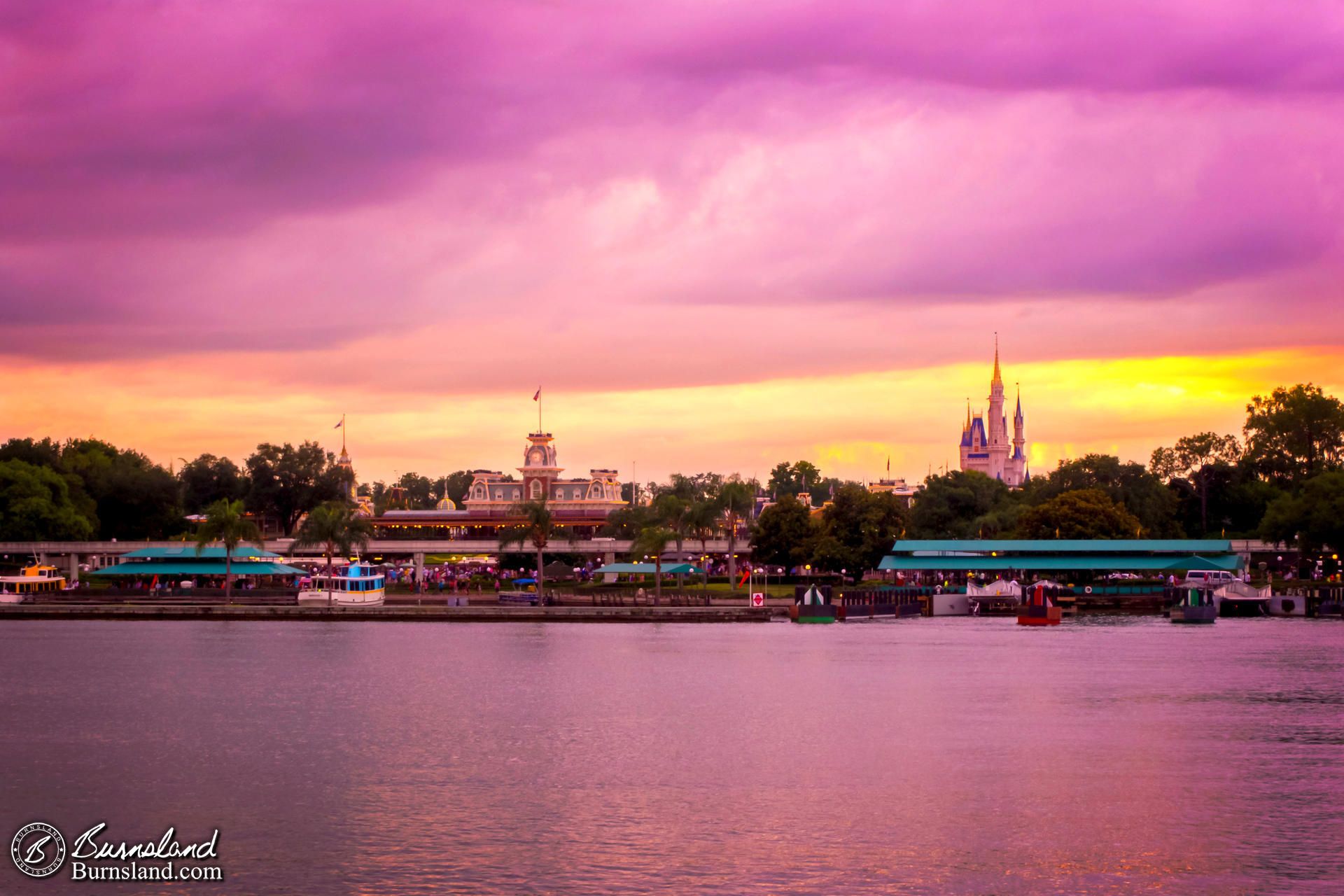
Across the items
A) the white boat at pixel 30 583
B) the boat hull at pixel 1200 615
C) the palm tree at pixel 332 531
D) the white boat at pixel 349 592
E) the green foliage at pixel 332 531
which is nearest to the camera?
the boat hull at pixel 1200 615

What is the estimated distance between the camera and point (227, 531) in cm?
12581

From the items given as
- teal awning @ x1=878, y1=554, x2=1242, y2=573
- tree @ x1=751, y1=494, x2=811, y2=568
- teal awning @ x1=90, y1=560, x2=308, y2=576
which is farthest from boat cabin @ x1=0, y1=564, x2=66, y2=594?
teal awning @ x1=878, y1=554, x2=1242, y2=573

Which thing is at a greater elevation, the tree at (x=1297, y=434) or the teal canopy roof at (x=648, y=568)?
the tree at (x=1297, y=434)

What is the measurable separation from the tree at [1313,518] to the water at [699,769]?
51941 mm

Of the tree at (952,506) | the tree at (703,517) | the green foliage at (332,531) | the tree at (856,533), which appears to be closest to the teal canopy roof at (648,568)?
the tree at (703,517)

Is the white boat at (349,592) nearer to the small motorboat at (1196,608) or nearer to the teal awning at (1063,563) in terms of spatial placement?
the teal awning at (1063,563)

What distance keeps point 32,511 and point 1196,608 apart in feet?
376

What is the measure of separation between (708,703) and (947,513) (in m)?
116

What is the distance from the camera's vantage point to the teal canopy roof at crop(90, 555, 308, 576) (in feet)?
442

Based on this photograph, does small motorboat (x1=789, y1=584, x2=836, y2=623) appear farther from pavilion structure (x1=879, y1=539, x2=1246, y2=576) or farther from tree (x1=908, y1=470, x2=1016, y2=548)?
tree (x1=908, y1=470, x2=1016, y2=548)

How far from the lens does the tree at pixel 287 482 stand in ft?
637

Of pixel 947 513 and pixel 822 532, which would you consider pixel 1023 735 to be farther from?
pixel 947 513

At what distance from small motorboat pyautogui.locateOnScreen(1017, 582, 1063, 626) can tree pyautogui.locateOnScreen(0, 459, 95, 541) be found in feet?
326

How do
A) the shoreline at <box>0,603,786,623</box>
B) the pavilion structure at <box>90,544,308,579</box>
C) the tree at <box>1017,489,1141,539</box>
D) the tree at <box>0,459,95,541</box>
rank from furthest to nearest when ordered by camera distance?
the tree at <box>0,459,95,541</box> < the tree at <box>1017,489,1141,539</box> < the pavilion structure at <box>90,544,308,579</box> < the shoreline at <box>0,603,786,623</box>
